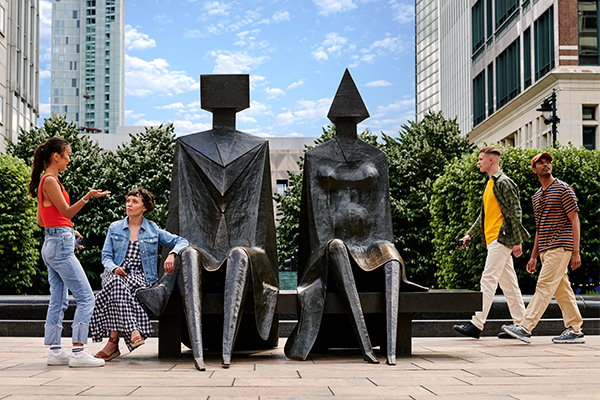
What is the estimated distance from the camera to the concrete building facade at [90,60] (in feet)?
477

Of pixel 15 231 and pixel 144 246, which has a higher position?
pixel 144 246

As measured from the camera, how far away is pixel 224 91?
24.6 feet

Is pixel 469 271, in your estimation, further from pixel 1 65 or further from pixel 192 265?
pixel 1 65

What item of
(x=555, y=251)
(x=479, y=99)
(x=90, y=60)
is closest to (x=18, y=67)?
(x=479, y=99)

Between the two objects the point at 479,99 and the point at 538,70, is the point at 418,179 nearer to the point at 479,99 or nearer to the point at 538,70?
the point at 538,70

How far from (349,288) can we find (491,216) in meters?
2.86

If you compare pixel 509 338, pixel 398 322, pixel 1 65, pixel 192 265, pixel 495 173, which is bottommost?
pixel 509 338

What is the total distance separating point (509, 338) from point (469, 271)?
7.38 m

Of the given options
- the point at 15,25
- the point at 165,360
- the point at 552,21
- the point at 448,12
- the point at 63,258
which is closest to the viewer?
the point at 63,258

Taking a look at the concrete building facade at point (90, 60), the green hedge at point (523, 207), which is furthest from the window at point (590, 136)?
the concrete building facade at point (90, 60)

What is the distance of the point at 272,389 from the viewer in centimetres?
437

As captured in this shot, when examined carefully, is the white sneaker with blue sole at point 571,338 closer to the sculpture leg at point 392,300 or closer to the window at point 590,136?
the sculpture leg at point 392,300

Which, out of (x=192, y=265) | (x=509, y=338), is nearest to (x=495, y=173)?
(x=509, y=338)

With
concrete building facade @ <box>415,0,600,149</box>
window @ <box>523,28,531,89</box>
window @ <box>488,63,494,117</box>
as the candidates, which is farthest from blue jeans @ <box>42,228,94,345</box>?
window @ <box>488,63,494,117</box>
